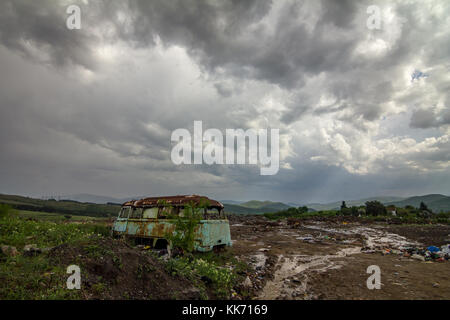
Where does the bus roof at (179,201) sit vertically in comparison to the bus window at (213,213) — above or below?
above

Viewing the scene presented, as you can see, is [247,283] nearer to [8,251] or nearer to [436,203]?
[8,251]

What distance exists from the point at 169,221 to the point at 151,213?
1779 millimetres

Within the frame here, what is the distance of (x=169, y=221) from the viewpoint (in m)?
10.0

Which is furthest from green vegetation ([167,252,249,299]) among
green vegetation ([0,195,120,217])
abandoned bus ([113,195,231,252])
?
green vegetation ([0,195,120,217])

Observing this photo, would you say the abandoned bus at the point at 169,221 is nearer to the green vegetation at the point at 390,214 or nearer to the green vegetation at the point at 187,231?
the green vegetation at the point at 187,231

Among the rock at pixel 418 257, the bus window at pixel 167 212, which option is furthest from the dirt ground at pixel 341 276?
the bus window at pixel 167 212

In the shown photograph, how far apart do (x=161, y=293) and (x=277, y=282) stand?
389cm

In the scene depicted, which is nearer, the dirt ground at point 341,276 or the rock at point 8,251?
the dirt ground at point 341,276

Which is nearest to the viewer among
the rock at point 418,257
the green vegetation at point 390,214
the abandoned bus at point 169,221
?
the abandoned bus at point 169,221

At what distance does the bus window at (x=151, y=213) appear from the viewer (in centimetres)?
1104

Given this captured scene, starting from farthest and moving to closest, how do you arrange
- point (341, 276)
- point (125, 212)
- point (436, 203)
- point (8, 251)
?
1. point (436, 203)
2. point (125, 212)
3. point (341, 276)
4. point (8, 251)

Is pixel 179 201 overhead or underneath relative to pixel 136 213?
overhead

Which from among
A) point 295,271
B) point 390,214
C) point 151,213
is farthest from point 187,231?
→ point 390,214
